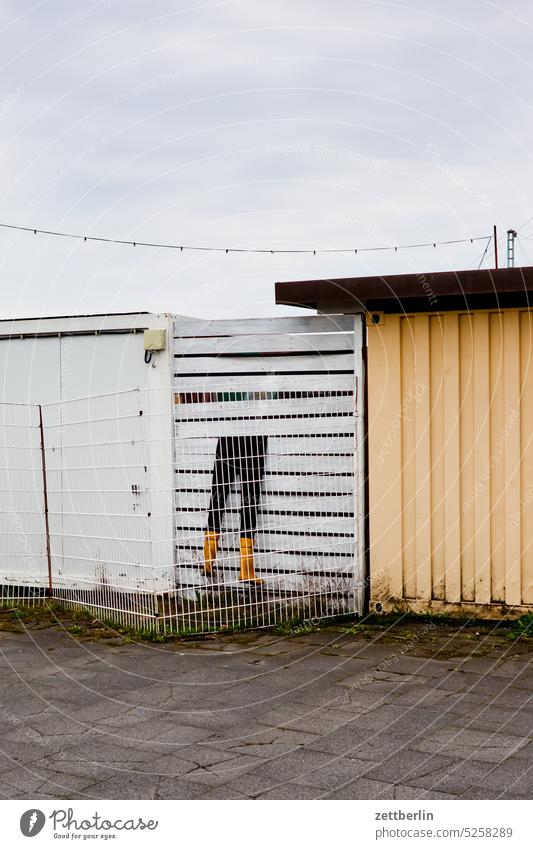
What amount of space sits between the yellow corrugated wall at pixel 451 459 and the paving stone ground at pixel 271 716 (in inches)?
19.6

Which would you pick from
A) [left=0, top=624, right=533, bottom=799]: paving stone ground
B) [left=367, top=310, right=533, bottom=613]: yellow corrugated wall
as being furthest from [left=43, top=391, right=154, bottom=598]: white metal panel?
[left=367, top=310, right=533, bottom=613]: yellow corrugated wall

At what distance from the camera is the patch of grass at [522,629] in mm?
7715

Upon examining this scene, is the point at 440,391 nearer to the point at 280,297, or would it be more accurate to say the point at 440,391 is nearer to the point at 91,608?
the point at 280,297

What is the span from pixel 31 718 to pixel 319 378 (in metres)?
3.92

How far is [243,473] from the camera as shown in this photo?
858cm

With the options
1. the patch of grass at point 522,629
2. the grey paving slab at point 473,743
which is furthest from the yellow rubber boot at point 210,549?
the grey paving slab at point 473,743

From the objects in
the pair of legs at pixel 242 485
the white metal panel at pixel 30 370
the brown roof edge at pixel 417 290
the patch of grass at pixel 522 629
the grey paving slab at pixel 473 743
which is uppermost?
the brown roof edge at pixel 417 290

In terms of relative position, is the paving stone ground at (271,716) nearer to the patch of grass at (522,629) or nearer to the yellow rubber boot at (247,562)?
the patch of grass at (522,629)

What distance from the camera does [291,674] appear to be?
6871mm

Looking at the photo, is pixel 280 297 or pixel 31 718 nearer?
pixel 31 718

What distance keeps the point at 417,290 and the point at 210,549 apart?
288 cm

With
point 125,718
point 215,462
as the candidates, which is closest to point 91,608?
point 215,462

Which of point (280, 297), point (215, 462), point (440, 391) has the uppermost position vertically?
point (280, 297)

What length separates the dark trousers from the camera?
28.1 ft
